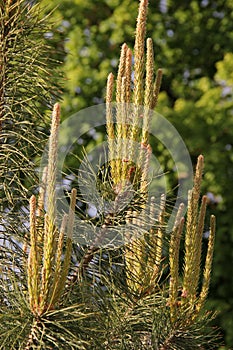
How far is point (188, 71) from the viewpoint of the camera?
5605 millimetres

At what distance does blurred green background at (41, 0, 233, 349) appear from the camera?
4.92m

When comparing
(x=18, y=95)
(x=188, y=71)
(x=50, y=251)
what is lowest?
(x=50, y=251)

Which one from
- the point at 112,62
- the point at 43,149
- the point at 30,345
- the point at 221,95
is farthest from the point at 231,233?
the point at 30,345

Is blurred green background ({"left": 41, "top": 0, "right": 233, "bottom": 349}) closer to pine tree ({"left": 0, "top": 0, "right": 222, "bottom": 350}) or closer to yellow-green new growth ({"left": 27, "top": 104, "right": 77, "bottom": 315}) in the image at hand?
pine tree ({"left": 0, "top": 0, "right": 222, "bottom": 350})

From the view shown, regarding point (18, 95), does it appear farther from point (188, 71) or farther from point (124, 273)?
point (188, 71)

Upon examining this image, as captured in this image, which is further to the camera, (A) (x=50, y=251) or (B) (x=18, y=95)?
(B) (x=18, y=95)

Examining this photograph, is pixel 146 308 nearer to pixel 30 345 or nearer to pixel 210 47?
pixel 30 345

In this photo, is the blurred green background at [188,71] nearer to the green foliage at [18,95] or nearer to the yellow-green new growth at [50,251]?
the green foliage at [18,95]

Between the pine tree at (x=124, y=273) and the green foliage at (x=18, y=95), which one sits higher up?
the green foliage at (x=18, y=95)

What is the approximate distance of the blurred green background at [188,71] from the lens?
4918mm

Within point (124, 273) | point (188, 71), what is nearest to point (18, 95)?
point (124, 273)

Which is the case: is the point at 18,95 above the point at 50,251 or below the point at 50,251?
above

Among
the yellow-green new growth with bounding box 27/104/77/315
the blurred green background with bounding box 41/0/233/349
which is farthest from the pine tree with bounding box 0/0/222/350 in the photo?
the blurred green background with bounding box 41/0/233/349

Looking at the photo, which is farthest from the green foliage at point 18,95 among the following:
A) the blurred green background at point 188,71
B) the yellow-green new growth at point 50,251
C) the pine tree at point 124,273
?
the blurred green background at point 188,71
